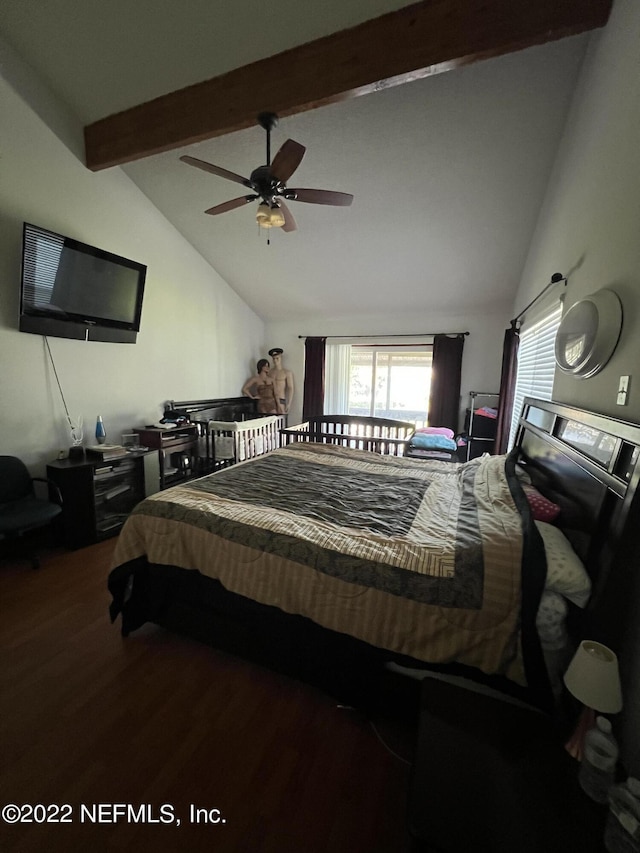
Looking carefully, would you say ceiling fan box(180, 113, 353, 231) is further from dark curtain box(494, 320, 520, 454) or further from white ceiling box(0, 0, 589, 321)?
dark curtain box(494, 320, 520, 454)

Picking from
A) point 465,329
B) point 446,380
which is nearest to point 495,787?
point 446,380

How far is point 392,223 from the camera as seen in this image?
10.6 ft

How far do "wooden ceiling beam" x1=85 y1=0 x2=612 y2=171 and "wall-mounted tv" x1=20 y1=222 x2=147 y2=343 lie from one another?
936mm

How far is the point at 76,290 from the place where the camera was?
275 centimetres

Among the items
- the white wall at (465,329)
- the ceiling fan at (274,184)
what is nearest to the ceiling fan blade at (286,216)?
the ceiling fan at (274,184)

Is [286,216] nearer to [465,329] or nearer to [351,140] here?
[351,140]

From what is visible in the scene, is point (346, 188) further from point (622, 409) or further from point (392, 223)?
point (622, 409)

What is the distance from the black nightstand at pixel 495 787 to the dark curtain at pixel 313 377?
4.38m

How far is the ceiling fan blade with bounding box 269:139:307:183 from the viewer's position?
1.80 meters

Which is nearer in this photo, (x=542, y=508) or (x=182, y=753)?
(x=182, y=753)

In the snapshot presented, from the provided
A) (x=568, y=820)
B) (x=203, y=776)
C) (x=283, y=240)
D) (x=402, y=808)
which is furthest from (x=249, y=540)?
(x=283, y=240)

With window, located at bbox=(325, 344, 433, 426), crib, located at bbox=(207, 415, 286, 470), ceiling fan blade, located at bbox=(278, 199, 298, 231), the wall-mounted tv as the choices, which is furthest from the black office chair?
window, located at bbox=(325, 344, 433, 426)

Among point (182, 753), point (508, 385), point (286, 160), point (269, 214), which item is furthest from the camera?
point (508, 385)

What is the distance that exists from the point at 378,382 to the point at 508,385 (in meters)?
2.18
